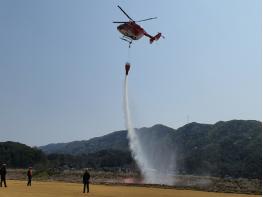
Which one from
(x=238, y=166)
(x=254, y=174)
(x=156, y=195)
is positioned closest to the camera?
(x=156, y=195)

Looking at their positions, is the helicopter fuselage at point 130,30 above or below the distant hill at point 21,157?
above

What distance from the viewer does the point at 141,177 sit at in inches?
3743

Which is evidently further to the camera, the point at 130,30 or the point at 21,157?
the point at 21,157

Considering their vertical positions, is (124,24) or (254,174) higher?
(124,24)

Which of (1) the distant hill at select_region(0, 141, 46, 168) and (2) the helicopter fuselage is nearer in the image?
(2) the helicopter fuselage

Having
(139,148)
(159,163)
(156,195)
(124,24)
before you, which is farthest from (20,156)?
(156,195)

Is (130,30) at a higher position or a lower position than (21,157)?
higher

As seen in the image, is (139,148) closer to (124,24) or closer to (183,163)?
(124,24)

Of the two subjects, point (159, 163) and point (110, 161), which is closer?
point (159, 163)

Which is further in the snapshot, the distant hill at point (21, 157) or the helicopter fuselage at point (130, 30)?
the distant hill at point (21, 157)

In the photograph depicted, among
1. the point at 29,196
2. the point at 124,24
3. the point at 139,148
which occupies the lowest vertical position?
the point at 29,196

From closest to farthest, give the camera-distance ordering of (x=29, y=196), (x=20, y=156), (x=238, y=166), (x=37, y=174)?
(x=29, y=196) → (x=37, y=174) → (x=20, y=156) → (x=238, y=166)

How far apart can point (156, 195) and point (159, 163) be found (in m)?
86.7

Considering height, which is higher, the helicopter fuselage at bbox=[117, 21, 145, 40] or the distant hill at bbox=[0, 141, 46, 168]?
the helicopter fuselage at bbox=[117, 21, 145, 40]
